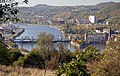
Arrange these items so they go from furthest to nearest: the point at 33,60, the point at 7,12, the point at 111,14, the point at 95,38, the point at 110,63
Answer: the point at 111,14, the point at 95,38, the point at 33,60, the point at 110,63, the point at 7,12

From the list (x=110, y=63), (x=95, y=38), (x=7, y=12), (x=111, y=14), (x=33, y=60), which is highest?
(x=7, y=12)

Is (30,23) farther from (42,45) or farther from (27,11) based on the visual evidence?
(42,45)

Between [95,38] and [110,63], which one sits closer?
[110,63]

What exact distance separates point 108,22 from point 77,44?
30794 mm

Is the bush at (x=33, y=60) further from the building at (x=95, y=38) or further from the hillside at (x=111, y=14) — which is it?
the hillside at (x=111, y=14)

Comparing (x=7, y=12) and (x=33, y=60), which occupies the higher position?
(x=7, y=12)

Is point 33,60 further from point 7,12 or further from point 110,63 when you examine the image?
point 7,12

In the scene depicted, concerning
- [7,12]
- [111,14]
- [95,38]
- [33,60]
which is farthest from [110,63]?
[111,14]

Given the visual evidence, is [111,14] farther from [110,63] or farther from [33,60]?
[110,63]

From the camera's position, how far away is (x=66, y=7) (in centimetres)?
10081

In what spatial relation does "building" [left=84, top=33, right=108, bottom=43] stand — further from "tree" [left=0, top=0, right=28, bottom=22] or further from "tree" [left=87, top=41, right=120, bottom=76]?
"tree" [left=0, top=0, right=28, bottom=22]

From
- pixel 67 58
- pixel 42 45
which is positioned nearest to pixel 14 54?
pixel 42 45

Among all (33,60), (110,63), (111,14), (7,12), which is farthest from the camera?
(111,14)

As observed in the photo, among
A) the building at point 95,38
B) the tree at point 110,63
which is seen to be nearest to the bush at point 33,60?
the tree at point 110,63
